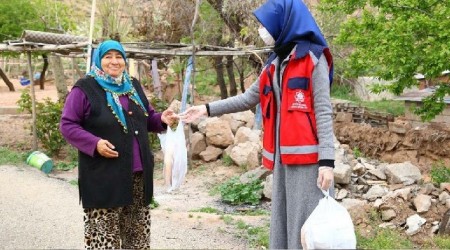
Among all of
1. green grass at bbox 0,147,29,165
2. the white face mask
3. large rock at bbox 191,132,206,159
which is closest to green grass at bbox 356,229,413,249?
the white face mask

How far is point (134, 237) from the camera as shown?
404 cm

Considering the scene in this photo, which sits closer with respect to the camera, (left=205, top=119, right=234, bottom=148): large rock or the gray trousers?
the gray trousers

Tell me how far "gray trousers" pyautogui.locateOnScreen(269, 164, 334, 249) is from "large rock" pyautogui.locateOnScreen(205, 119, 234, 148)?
28.1 feet

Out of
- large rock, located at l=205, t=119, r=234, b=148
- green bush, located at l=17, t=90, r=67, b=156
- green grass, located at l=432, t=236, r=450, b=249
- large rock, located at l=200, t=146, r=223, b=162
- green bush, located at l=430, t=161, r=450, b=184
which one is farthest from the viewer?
green bush, located at l=17, t=90, r=67, b=156

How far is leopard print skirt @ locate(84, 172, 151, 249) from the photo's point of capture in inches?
148

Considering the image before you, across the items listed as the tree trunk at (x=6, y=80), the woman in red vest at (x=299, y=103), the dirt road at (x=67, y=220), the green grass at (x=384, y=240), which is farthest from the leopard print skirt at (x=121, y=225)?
the tree trunk at (x=6, y=80)

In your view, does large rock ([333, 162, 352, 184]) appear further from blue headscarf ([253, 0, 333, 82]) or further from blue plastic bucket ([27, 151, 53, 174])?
blue plastic bucket ([27, 151, 53, 174])

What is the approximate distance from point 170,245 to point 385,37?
11.7ft

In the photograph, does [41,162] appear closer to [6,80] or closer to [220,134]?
[220,134]

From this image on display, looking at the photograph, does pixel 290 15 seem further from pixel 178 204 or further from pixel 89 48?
pixel 89 48

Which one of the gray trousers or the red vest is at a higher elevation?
the red vest

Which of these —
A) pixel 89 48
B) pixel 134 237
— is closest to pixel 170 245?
pixel 134 237

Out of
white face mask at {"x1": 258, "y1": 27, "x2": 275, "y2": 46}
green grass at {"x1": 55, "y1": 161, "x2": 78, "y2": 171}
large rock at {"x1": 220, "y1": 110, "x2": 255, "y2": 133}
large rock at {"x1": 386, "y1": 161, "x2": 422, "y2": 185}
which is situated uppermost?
white face mask at {"x1": 258, "y1": 27, "x2": 275, "y2": 46}

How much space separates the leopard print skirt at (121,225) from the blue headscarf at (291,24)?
1365 millimetres
